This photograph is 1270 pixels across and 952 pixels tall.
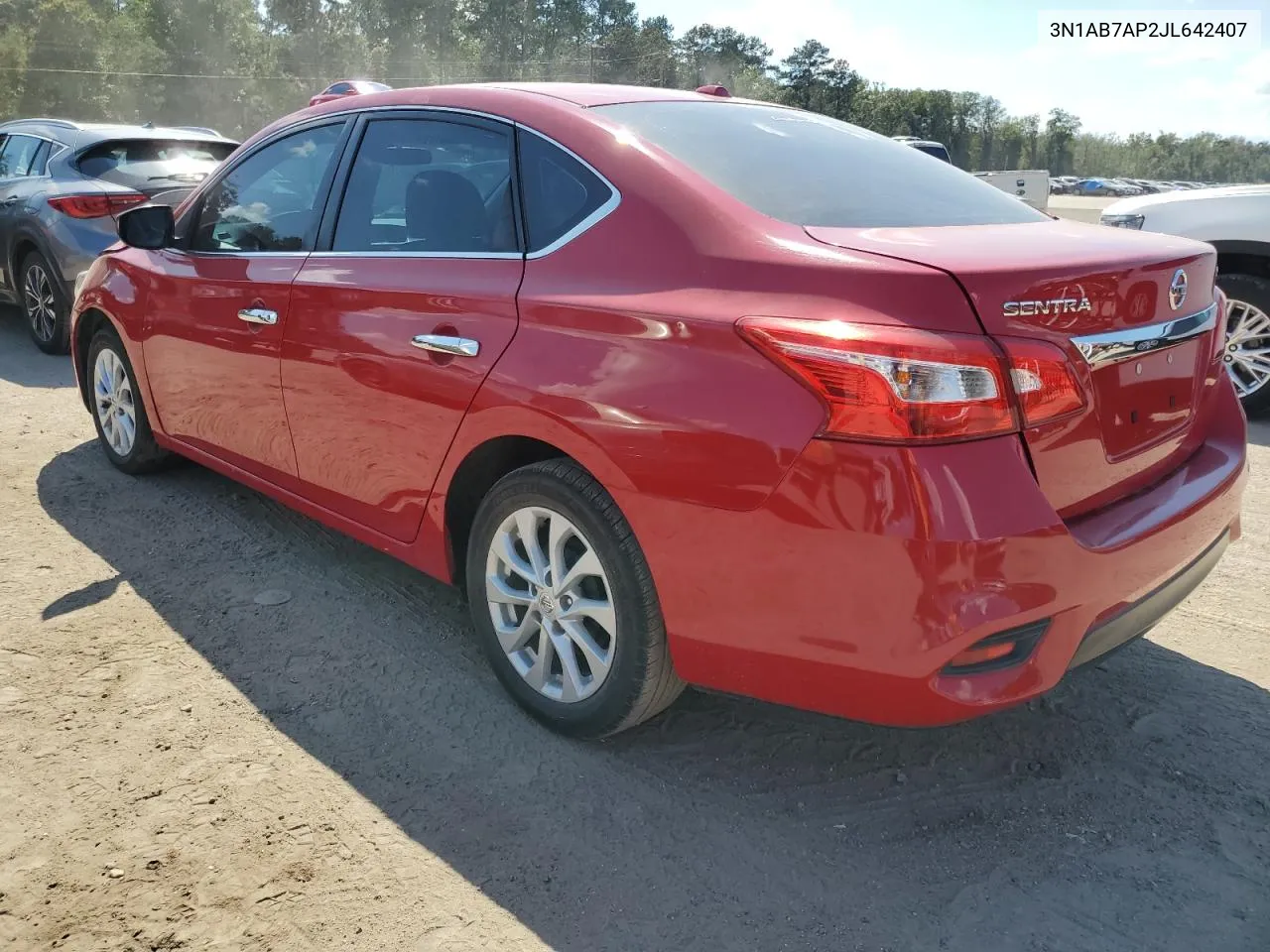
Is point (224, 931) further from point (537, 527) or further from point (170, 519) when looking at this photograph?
point (170, 519)

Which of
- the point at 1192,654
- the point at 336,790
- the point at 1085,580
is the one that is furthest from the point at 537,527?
the point at 1192,654

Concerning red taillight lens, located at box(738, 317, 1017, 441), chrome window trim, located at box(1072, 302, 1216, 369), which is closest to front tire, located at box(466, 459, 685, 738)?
red taillight lens, located at box(738, 317, 1017, 441)

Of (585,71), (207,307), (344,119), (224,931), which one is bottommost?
(224,931)

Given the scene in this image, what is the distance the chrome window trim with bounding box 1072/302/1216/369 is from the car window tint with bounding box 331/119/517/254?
4.72ft

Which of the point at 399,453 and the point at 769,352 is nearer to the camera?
the point at 769,352

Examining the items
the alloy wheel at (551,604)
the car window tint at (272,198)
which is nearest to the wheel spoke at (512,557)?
the alloy wheel at (551,604)

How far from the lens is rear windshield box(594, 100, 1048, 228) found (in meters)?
2.47

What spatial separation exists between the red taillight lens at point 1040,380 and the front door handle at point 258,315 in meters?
2.42

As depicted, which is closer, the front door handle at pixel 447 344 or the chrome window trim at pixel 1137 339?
the chrome window trim at pixel 1137 339

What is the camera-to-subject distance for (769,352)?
80.5 inches

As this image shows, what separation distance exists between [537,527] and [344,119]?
1690mm

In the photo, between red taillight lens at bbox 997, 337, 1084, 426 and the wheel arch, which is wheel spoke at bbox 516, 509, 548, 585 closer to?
the wheel arch

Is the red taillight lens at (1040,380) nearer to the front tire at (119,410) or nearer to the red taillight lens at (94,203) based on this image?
the front tire at (119,410)

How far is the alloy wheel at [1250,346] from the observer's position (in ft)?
19.7
